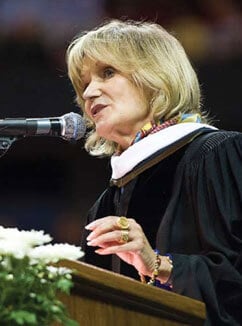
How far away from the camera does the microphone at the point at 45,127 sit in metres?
2.73

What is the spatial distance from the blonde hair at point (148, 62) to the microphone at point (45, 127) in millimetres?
409

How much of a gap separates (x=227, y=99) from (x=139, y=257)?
110 inches

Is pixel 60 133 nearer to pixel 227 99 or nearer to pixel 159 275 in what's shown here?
pixel 159 275

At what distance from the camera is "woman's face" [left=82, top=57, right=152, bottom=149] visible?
319cm

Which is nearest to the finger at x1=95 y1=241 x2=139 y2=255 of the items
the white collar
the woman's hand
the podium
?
the woman's hand

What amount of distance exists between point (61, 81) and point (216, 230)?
112 inches

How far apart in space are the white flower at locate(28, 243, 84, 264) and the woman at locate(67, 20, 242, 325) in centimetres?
70

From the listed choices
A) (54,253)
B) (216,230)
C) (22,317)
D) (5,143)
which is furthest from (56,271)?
(216,230)

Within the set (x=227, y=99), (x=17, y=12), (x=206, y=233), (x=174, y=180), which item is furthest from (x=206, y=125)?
(x=17, y=12)

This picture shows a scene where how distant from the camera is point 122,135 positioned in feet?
10.6

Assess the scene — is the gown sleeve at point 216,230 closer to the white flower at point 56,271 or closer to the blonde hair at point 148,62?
the blonde hair at point 148,62

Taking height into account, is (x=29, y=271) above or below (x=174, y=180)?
above

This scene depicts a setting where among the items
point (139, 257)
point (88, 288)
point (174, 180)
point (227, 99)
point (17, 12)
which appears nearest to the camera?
point (88, 288)

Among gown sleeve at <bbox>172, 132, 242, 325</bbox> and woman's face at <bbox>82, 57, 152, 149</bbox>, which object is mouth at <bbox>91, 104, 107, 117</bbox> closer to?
woman's face at <bbox>82, 57, 152, 149</bbox>
